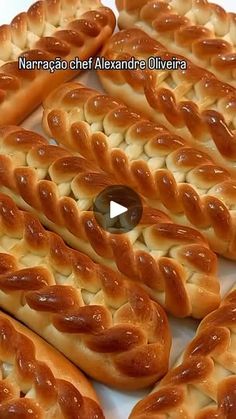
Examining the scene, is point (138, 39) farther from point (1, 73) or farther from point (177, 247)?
point (177, 247)

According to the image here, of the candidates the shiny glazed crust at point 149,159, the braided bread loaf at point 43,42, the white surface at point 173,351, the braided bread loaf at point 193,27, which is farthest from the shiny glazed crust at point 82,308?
the braided bread loaf at point 193,27

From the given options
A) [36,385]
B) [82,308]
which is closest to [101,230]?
[82,308]

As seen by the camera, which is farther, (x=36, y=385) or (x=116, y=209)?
(x=116, y=209)

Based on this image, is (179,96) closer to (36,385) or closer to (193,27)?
(193,27)

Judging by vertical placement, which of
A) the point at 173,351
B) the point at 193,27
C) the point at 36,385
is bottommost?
the point at 173,351

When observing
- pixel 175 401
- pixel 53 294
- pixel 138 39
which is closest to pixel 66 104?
pixel 138 39

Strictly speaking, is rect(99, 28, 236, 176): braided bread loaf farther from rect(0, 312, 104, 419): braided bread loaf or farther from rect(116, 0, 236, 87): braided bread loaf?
rect(0, 312, 104, 419): braided bread loaf
